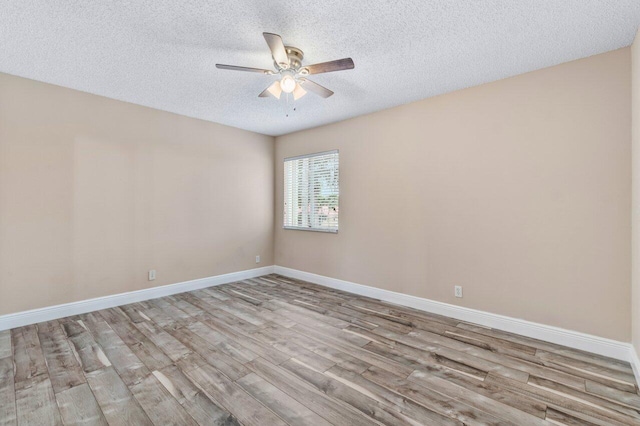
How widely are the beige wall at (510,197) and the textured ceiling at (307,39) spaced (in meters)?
0.33

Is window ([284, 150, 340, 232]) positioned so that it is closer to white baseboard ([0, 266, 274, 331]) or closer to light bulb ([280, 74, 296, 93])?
white baseboard ([0, 266, 274, 331])

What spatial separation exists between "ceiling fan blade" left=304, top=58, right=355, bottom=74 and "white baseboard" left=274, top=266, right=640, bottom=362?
276 cm

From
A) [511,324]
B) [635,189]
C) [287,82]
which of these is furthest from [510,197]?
[287,82]

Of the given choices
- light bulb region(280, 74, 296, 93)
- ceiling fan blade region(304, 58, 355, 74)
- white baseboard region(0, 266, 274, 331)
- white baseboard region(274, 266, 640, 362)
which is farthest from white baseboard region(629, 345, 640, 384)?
white baseboard region(0, 266, 274, 331)

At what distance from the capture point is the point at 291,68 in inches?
99.6

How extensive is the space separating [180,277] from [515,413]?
4125 mm

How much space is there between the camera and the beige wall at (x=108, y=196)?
304 cm

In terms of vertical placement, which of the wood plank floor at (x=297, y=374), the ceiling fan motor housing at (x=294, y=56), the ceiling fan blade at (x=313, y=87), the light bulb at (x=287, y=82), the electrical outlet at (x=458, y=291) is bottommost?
the wood plank floor at (x=297, y=374)

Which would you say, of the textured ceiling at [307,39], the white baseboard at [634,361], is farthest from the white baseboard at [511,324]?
the textured ceiling at [307,39]

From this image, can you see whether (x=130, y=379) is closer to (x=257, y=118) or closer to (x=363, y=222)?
(x=363, y=222)

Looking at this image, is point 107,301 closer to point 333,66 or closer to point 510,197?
point 333,66

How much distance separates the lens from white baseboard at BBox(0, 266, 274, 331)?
3014 mm

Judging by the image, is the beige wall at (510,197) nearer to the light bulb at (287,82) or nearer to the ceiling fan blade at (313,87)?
the ceiling fan blade at (313,87)

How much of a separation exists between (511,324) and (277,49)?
331 centimetres
